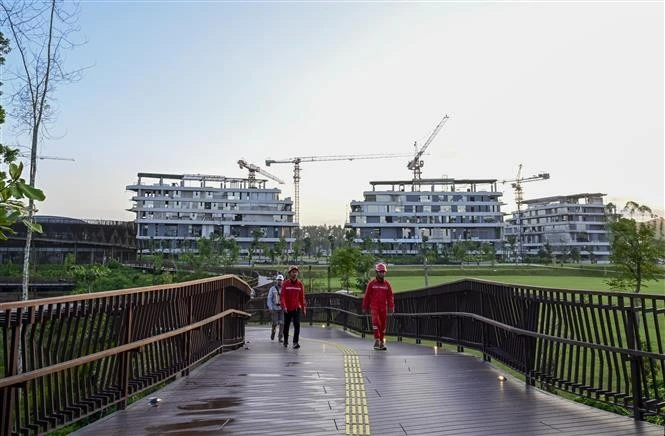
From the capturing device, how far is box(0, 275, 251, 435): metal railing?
13.3ft

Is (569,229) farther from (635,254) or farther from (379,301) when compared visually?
(379,301)

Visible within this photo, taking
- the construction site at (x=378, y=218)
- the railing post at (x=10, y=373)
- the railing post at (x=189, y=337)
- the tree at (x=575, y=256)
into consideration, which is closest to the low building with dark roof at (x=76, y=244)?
the construction site at (x=378, y=218)

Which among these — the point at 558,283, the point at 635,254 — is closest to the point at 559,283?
the point at 558,283

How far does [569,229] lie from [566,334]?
473ft

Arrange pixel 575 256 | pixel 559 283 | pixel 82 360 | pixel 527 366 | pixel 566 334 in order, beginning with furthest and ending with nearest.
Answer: pixel 575 256, pixel 559 283, pixel 527 366, pixel 566 334, pixel 82 360

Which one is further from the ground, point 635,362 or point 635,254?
point 635,254

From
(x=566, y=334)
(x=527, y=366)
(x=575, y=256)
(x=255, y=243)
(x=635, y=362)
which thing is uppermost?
(x=255, y=243)

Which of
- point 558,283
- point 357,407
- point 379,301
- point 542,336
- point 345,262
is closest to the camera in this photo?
point 357,407

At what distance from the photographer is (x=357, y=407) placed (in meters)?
5.84

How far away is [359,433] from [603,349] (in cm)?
272

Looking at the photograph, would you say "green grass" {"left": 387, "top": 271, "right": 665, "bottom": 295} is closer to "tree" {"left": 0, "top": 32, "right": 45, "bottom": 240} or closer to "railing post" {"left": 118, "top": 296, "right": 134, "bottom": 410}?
"railing post" {"left": 118, "top": 296, "right": 134, "bottom": 410}

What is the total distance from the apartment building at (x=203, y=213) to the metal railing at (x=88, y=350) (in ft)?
354

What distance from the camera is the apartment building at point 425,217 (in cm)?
12606

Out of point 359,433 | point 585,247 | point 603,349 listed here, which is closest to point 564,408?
point 603,349
